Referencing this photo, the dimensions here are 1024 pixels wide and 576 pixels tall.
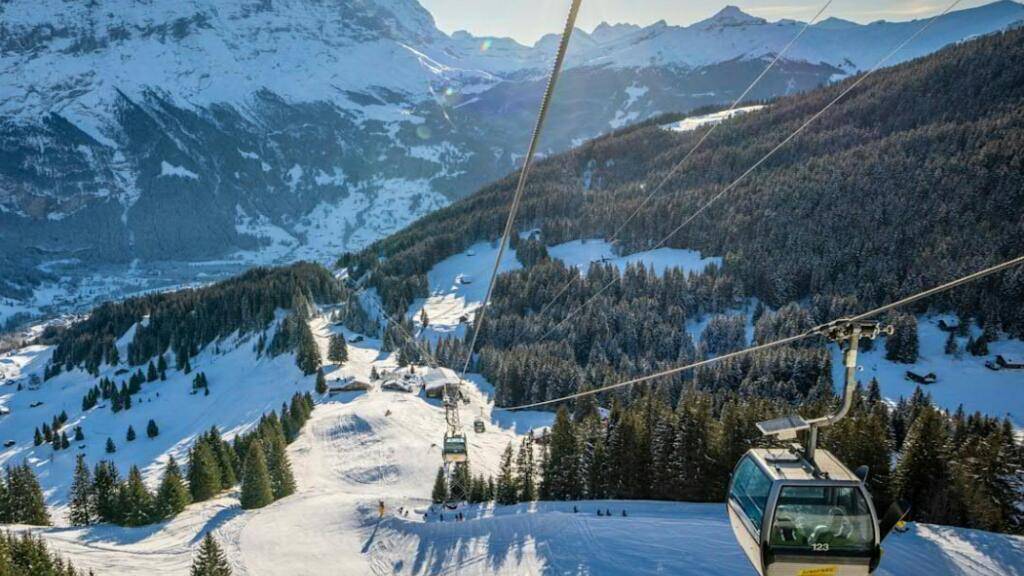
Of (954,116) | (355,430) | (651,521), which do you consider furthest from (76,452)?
(954,116)

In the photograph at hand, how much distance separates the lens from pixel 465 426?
232 ft

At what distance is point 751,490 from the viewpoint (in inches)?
433

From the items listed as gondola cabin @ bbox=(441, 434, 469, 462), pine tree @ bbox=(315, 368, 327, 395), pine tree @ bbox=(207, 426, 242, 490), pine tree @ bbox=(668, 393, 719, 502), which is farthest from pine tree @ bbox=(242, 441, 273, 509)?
pine tree @ bbox=(668, 393, 719, 502)

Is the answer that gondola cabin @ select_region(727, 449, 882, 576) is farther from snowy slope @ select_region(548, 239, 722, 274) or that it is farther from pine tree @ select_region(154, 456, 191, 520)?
snowy slope @ select_region(548, 239, 722, 274)

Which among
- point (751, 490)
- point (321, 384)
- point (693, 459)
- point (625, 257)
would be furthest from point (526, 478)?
point (625, 257)

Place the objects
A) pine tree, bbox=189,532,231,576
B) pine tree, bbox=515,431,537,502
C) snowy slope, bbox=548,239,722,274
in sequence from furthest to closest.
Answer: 1. snowy slope, bbox=548,239,722,274
2. pine tree, bbox=515,431,537,502
3. pine tree, bbox=189,532,231,576

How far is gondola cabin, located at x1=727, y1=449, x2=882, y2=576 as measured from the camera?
993cm

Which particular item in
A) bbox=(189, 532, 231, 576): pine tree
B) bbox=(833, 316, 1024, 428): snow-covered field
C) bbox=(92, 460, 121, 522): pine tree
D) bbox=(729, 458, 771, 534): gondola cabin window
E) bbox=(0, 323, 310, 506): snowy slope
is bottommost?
bbox=(0, 323, 310, 506): snowy slope

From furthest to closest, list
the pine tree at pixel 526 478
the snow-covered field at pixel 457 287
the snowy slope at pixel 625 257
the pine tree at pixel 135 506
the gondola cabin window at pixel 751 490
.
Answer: the snowy slope at pixel 625 257
the snow-covered field at pixel 457 287
the pine tree at pixel 526 478
the pine tree at pixel 135 506
the gondola cabin window at pixel 751 490

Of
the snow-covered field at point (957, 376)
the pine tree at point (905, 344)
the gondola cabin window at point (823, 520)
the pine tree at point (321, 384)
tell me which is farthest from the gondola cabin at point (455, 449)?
the pine tree at point (905, 344)

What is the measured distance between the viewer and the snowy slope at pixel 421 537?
2905 centimetres

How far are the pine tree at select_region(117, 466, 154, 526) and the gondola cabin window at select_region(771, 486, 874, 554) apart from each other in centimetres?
5340

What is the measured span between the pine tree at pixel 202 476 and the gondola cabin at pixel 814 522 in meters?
54.9

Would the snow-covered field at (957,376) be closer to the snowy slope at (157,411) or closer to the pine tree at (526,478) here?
the pine tree at (526,478)
